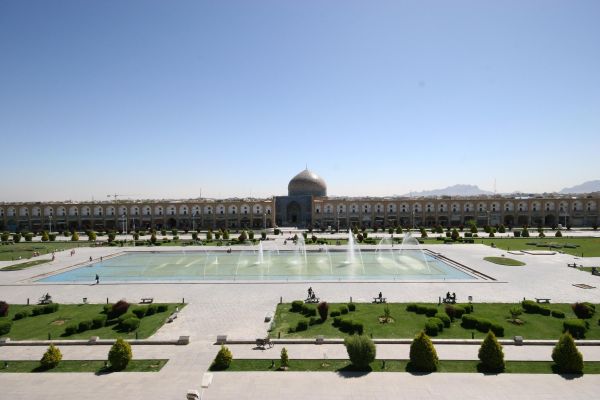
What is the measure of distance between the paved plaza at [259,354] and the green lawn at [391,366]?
38 cm

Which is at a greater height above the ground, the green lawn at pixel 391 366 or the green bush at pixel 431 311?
the green bush at pixel 431 311

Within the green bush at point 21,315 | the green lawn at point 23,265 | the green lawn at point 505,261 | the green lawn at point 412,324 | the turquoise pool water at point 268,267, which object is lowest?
the green lawn at point 412,324

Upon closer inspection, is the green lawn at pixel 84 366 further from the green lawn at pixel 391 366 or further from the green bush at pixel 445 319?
the green bush at pixel 445 319

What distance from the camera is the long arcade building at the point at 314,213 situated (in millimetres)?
76062

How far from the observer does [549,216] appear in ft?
251

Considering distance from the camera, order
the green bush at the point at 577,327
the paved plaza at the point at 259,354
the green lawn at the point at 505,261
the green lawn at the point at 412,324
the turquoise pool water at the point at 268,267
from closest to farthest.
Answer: the paved plaza at the point at 259,354
the green bush at the point at 577,327
the green lawn at the point at 412,324
the turquoise pool water at the point at 268,267
the green lawn at the point at 505,261

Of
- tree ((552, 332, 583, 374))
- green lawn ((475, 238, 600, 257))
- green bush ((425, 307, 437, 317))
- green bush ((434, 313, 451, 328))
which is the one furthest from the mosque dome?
tree ((552, 332, 583, 374))

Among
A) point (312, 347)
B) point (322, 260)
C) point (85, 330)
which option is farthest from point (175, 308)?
point (322, 260)

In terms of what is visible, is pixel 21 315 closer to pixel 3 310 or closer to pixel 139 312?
pixel 3 310

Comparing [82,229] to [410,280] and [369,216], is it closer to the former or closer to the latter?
[369,216]

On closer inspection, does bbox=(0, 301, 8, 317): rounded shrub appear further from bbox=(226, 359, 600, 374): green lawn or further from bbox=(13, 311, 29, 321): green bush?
bbox=(226, 359, 600, 374): green lawn

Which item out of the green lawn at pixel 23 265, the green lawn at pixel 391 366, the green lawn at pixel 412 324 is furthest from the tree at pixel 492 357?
the green lawn at pixel 23 265

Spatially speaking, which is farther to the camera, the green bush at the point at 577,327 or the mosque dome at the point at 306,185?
the mosque dome at the point at 306,185

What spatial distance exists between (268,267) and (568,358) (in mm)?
22733
